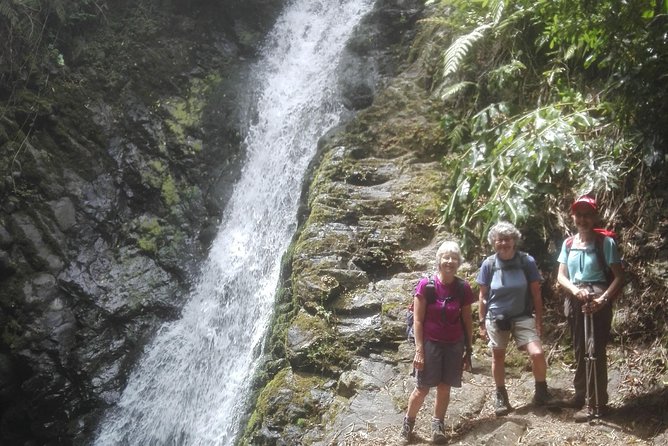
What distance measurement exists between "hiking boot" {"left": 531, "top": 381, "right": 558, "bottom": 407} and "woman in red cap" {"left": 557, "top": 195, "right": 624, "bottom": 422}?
0.28 metres

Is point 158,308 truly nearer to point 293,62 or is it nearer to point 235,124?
point 235,124

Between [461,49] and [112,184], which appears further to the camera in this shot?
[112,184]

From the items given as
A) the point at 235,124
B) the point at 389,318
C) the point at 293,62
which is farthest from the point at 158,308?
the point at 293,62

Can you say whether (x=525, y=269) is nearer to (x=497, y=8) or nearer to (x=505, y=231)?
(x=505, y=231)

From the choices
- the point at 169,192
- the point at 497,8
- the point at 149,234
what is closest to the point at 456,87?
the point at 497,8

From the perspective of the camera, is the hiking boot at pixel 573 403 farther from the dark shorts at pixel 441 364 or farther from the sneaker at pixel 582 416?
the dark shorts at pixel 441 364

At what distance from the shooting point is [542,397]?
4660mm

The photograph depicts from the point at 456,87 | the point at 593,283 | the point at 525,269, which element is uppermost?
the point at 456,87

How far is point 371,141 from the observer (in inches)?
344

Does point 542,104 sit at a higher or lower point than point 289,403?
higher

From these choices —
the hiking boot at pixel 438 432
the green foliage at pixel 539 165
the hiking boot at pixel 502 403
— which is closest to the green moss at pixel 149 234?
the green foliage at pixel 539 165

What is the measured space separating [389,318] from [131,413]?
458 centimetres

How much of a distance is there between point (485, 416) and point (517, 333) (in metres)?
0.89

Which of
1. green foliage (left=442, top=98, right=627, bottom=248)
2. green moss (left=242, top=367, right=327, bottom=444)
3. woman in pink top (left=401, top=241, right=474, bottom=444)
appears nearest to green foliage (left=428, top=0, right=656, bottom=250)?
green foliage (left=442, top=98, right=627, bottom=248)
